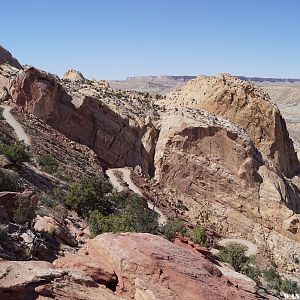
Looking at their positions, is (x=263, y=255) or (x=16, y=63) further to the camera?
(x=16, y=63)

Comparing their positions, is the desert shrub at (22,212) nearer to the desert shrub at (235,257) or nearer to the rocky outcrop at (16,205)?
the rocky outcrop at (16,205)

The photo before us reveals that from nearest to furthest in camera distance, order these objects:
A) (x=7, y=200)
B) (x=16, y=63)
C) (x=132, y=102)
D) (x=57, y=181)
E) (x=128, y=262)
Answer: (x=128, y=262)
(x=7, y=200)
(x=57, y=181)
(x=132, y=102)
(x=16, y=63)

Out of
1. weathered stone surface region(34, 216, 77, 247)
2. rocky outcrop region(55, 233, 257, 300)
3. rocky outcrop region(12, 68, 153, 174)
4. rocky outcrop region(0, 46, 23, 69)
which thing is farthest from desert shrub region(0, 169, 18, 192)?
rocky outcrop region(0, 46, 23, 69)

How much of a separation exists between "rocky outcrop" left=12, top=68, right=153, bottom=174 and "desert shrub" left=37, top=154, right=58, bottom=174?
10938 mm

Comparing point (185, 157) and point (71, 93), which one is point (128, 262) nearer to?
point (185, 157)

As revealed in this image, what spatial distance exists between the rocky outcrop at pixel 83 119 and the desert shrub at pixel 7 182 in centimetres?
2371

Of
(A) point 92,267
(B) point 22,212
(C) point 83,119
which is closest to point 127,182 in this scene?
(C) point 83,119

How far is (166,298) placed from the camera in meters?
12.5

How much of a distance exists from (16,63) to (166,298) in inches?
2782

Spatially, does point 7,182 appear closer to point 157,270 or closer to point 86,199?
point 86,199

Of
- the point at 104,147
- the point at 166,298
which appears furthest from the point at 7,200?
the point at 104,147

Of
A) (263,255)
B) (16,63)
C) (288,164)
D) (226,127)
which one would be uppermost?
(16,63)

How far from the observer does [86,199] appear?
99.8 ft

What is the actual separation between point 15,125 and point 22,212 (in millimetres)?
27410
